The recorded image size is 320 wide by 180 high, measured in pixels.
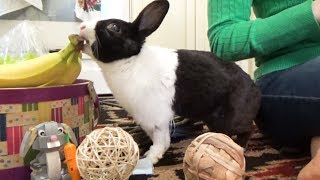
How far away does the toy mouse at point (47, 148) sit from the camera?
19.9 inches

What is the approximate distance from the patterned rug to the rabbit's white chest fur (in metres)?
0.09

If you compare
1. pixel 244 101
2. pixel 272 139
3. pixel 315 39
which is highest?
pixel 315 39

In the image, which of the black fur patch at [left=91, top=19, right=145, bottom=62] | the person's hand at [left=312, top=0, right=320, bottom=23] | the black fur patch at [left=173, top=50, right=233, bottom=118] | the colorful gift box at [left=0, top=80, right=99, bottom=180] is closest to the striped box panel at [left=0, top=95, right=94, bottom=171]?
the colorful gift box at [left=0, top=80, right=99, bottom=180]

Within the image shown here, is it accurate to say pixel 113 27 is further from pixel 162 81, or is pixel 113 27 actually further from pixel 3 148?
pixel 3 148

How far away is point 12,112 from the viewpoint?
1.83 feet

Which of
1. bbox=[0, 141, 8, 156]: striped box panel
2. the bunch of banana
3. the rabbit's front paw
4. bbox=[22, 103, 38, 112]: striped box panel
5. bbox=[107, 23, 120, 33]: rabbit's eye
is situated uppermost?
bbox=[107, 23, 120, 33]: rabbit's eye

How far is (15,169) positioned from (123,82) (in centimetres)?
24

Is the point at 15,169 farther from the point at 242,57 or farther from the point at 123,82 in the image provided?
the point at 242,57

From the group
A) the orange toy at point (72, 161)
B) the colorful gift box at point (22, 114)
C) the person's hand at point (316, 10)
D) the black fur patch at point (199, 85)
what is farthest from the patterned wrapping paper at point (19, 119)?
the person's hand at point (316, 10)

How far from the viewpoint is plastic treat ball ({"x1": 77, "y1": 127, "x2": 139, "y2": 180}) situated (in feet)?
1.48

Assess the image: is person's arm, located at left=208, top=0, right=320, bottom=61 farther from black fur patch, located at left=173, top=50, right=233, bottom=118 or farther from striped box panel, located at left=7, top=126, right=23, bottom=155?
striped box panel, located at left=7, top=126, right=23, bottom=155

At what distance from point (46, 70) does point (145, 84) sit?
18 cm

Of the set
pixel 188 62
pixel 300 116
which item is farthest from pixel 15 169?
pixel 300 116

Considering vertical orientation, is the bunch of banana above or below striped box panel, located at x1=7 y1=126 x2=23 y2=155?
above
